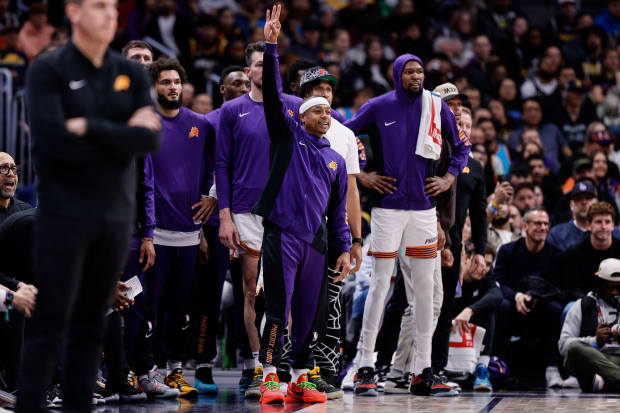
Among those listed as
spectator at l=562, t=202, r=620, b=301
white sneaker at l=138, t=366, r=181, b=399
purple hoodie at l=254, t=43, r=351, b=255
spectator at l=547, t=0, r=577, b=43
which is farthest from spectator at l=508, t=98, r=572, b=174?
white sneaker at l=138, t=366, r=181, b=399

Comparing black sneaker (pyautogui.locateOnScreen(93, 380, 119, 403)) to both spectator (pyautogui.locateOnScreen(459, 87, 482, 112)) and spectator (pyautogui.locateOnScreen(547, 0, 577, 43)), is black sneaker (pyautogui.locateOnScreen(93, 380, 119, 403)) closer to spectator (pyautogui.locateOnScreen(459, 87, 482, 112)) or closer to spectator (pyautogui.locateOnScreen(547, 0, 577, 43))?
spectator (pyautogui.locateOnScreen(459, 87, 482, 112))

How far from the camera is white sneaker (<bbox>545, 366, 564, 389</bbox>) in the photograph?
8491 mm

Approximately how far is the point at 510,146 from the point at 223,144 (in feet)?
20.7

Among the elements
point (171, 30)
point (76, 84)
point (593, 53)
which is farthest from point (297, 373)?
point (593, 53)

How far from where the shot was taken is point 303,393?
615 cm

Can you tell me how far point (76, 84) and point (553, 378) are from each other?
239 inches

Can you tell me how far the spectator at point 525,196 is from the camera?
10.4m

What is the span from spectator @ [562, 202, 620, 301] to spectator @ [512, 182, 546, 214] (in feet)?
4.62

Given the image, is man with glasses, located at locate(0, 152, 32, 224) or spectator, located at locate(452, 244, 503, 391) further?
spectator, located at locate(452, 244, 503, 391)

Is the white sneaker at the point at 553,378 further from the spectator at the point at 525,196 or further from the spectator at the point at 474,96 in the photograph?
the spectator at the point at 474,96

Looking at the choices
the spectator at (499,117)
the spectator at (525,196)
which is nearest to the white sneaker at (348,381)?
the spectator at (525,196)

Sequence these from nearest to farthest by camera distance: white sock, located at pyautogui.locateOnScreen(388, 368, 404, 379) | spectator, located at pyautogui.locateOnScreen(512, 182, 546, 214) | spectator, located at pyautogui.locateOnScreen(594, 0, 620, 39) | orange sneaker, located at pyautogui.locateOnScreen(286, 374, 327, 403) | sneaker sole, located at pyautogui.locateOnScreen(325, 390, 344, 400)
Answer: orange sneaker, located at pyautogui.locateOnScreen(286, 374, 327, 403) → sneaker sole, located at pyautogui.locateOnScreen(325, 390, 344, 400) → white sock, located at pyautogui.locateOnScreen(388, 368, 404, 379) → spectator, located at pyautogui.locateOnScreen(512, 182, 546, 214) → spectator, located at pyautogui.locateOnScreen(594, 0, 620, 39)

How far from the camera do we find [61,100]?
374 centimetres

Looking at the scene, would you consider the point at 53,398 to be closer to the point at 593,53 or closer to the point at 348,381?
the point at 348,381
